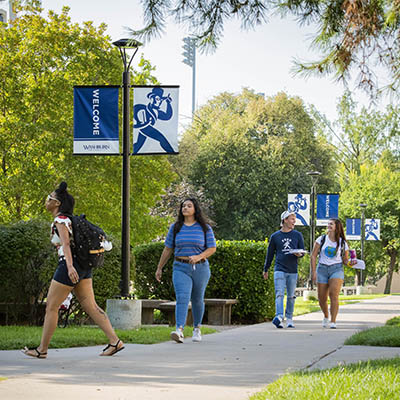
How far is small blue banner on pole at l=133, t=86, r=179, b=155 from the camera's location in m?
12.9

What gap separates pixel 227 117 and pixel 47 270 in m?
48.2

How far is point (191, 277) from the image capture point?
10734mm

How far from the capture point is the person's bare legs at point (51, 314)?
26.8 ft

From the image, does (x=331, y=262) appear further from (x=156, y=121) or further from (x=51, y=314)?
(x=51, y=314)

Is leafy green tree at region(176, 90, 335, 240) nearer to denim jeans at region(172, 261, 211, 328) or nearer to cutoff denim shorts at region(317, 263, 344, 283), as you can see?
cutoff denim shorts at region(317, 263, 344, 283)

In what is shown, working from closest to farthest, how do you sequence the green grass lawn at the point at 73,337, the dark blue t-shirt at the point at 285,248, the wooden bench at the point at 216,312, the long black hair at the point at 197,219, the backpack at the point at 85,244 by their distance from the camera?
the backpack at the point at 85,244 → the green grass lawn at the point at 73,337 → the long black hair at the point at 197,219 → the dark blue t-shirt at the point at 285,248 → the wooden bench at the point at 216,312

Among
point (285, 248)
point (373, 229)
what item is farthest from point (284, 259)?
point (373, 229)

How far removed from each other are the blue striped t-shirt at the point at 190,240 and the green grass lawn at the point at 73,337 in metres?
1.24

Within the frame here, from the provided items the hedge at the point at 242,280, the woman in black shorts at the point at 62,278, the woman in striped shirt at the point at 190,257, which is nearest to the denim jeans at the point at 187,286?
the woman in striped shirt at the point at 190,257

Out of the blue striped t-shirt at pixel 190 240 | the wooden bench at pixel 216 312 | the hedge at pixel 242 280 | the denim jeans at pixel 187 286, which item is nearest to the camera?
the denim jeans at pixel 187 286

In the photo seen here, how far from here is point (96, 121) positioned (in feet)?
42.8

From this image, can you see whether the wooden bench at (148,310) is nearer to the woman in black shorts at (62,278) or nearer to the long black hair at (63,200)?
the woman in black shorts at (62,278)

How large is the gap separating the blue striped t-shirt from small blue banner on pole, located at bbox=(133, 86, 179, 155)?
2.34 m

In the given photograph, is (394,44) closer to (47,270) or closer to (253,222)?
(47,270)
